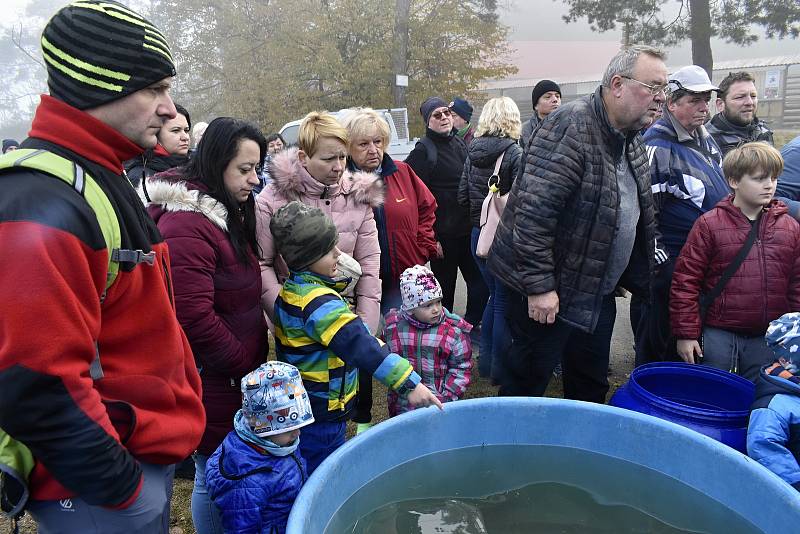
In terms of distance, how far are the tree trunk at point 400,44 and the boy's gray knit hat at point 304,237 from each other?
53.5 ft

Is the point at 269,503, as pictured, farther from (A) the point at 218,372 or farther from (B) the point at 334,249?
(B) the point at 334,249

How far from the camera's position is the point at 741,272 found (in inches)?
118

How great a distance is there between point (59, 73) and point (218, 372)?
140 cm

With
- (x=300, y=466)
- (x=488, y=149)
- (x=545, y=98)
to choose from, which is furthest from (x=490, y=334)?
(x=300, y=466)

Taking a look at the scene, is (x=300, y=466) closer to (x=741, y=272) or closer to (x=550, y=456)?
(x=550, y=456)

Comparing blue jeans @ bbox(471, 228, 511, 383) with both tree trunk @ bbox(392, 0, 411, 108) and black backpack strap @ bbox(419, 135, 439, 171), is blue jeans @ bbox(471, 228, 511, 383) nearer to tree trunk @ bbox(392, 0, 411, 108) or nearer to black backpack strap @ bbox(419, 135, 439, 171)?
black backpack strap @ bbox(419, 135, 439, 171)

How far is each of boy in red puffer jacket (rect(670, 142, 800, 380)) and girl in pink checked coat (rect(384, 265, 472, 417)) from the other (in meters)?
1.16

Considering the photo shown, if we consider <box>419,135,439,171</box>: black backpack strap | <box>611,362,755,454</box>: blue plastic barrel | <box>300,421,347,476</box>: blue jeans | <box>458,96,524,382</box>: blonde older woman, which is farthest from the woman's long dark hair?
<box>419,135,439,171</box>: black backpack strap

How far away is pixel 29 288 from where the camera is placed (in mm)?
1088

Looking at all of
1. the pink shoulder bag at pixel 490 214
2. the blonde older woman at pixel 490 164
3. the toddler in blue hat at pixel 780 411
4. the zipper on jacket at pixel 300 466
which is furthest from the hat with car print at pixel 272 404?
the pink shoulder bag at pixel 490 214

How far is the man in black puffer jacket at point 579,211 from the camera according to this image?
8.44ft

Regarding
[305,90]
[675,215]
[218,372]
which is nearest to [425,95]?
[305,90]

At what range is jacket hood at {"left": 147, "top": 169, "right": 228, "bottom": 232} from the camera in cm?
225

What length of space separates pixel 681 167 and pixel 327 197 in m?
2.01
